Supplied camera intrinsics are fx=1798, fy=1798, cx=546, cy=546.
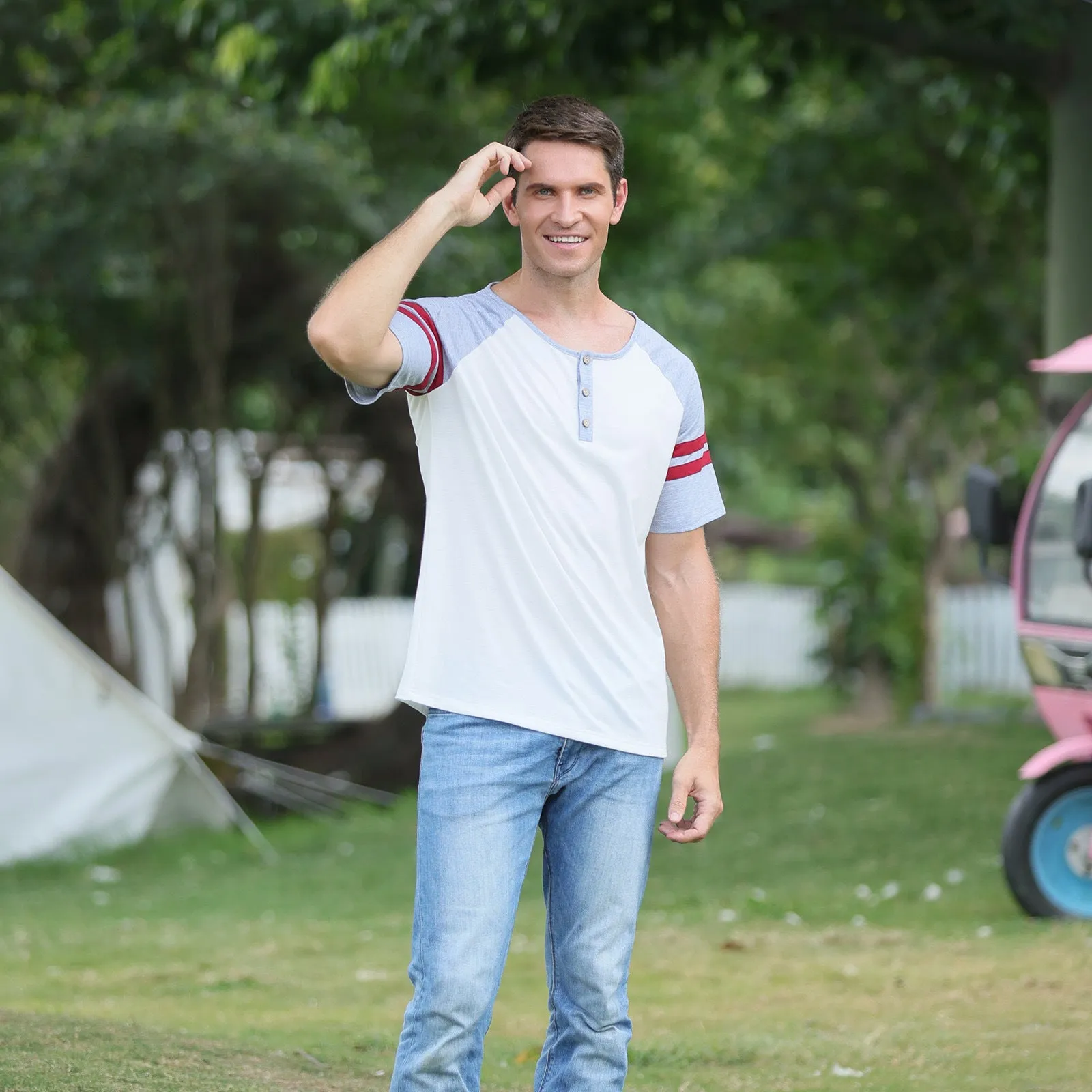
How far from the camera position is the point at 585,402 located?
3031 millimetres

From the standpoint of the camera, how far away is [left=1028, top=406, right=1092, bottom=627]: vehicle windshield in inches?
277

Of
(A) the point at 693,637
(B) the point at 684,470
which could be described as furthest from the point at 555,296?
(A) the point at 693,637

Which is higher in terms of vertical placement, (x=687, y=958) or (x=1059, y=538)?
(x=1059, y=538)

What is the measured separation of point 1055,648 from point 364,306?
15.4ft

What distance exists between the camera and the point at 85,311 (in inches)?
497

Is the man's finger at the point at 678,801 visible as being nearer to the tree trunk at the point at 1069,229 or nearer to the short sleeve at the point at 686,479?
the short sleeve at the point at 686,479

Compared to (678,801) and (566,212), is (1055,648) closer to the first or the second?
(678,801)

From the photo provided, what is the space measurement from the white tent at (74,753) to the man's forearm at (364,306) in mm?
7603

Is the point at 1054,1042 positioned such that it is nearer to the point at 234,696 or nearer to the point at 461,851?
the point at 461,851

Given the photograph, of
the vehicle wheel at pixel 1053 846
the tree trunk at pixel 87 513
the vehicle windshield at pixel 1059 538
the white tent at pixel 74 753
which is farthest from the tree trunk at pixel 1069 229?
the tree trunk at pixel 87 513

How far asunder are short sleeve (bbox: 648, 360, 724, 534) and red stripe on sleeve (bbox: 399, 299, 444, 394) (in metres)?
0.46

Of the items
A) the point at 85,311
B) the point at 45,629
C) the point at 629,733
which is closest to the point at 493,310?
the point at 629,733

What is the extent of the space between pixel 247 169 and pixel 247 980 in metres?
6.29

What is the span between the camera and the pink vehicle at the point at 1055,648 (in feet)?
22.2
